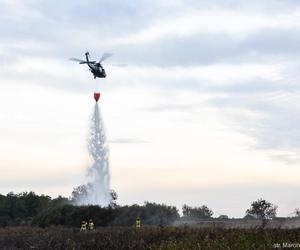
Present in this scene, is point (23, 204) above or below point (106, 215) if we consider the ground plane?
above

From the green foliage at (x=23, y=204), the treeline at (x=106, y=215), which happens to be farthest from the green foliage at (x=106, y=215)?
the green foliage at (x=23, y=204)

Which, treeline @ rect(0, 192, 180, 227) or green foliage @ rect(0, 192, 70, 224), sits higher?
green foliage @ rect(0, 192, 70, 224)

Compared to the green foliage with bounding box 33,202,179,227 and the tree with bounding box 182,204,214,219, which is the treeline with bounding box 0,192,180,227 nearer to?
the green foliage with bounding box 33,202,179,227

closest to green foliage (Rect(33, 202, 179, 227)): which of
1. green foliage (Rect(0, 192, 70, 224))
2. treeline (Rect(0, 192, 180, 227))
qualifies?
treeline (Rect(0, 192, 180, 227))

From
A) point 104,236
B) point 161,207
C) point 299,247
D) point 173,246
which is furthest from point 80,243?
point 161,207

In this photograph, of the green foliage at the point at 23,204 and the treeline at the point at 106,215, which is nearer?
the treeline at the point at 106,215

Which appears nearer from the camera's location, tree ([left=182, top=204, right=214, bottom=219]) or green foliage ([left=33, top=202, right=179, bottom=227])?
green foliage ([left=33, top=202, right=179, bottom=227])

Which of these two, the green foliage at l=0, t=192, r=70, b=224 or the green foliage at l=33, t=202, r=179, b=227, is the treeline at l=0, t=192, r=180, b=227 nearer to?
the green foliage at l=33, t=202, r=179, b=227

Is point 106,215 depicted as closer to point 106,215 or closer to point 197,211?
point 106,215

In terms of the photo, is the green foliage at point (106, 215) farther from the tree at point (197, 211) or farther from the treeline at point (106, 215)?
the tree at point (197, 211)

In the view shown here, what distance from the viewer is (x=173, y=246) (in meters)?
19.8

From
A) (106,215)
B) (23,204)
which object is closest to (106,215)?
(106,215)

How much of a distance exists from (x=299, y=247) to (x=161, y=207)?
6356 cm

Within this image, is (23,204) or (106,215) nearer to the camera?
(106,215)
